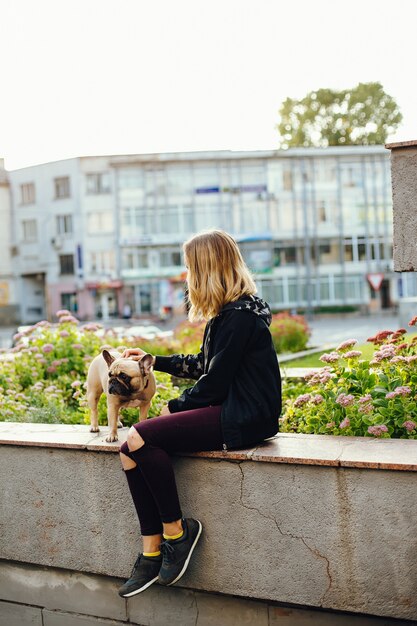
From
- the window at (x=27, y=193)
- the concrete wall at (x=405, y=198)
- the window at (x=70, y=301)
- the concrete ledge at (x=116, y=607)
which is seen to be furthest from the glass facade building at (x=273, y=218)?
the concrete wall at (x=405, y=198)

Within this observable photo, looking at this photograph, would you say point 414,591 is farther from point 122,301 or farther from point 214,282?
point 122,301

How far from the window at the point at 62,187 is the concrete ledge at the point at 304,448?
5269 centimetres

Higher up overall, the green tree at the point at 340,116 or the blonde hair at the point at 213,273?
the green tree at the point at 340,116

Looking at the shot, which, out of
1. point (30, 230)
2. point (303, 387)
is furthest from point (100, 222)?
point (303, 387)

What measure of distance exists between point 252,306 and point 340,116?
191 feet

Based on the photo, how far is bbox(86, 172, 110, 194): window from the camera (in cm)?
5412

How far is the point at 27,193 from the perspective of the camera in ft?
191

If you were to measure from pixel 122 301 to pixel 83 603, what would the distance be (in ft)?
163

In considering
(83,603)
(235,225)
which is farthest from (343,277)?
(83,603)

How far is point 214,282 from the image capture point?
3996mm

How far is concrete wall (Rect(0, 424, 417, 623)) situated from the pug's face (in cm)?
33

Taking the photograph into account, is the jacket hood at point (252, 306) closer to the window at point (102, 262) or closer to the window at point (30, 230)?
the window at point (102, 262)

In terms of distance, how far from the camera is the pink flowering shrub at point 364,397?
4.31 metres

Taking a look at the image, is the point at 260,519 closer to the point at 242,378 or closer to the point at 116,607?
the point at 242,378
